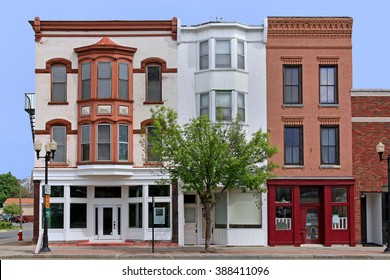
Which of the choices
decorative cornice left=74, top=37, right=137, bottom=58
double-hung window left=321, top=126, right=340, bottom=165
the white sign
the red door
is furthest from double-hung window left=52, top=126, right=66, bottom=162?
double-hung window left=321, top=126, right=340, bottom=165

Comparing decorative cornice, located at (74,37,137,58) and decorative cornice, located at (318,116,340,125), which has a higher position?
decorative cornice, located at (74,37,137,58)

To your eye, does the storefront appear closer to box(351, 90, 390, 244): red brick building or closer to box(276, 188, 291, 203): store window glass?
box(276, 188, 291, 203): store window glass

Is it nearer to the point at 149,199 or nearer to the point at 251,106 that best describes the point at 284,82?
the point at 251,106

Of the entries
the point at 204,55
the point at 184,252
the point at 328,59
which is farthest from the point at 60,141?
the point at 328,59

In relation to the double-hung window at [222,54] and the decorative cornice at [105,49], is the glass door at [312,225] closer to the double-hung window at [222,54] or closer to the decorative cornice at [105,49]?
the double-hung window at [222,54]

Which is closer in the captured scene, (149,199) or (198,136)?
(198,136)

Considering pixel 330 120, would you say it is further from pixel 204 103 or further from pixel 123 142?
pixel 123 142

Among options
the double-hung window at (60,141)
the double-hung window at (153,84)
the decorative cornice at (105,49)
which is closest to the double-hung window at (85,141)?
the double-hung window at (60,141)

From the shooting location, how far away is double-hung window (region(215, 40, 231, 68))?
35.1 metres

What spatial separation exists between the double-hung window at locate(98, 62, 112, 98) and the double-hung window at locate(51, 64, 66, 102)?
2.21 metres

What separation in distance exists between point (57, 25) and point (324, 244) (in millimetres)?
18682

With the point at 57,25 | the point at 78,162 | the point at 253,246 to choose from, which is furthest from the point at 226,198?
the point at 57,25

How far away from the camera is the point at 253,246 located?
34.6 m

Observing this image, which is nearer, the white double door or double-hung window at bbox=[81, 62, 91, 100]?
double-hung window at bbox=[81, 62, 91, 100]
